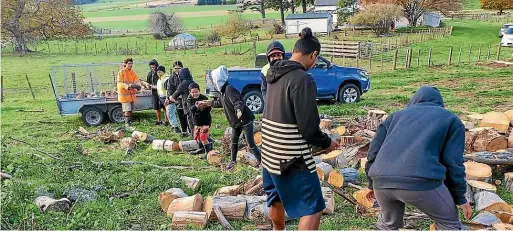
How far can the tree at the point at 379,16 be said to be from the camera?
45.0 m

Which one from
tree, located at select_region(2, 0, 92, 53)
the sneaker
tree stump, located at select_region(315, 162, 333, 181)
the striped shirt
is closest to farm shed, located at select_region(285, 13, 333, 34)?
tree, located at select_region(2, 0, 92, 53)

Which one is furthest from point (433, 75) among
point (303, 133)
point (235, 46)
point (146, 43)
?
point (146, 43)

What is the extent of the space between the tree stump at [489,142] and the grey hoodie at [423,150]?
4.80 m

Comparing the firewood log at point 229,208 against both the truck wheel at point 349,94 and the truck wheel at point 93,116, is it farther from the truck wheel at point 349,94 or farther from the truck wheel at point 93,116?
the truck wheel at point 349,94

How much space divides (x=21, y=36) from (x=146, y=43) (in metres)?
11.1

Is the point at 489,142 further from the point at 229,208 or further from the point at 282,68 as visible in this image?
the point at 282,68

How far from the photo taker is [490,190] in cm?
596

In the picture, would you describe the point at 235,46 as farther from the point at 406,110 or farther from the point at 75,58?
the point at 406,110

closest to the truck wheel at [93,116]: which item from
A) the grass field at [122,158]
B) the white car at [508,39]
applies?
the grass field at [122,158]

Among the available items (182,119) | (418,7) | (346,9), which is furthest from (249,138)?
(346,9)

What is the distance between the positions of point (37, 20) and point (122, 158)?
108ft

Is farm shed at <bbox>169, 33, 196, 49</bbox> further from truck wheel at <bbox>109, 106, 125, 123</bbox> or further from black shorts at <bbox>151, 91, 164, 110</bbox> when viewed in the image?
black shorts at <bbox>151, 91, 164, 110</bbox>

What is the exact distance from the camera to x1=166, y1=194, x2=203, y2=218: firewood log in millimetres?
5596

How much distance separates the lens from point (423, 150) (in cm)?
343
